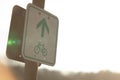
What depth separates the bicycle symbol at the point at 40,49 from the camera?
243 centimetres

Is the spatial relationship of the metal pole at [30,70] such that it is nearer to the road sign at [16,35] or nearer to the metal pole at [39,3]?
the road sign at [16,35]

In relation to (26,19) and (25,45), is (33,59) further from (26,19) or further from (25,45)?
(26,19)

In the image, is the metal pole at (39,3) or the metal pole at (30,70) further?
the metal pole at (39,3)

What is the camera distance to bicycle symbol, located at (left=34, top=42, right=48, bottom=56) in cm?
243

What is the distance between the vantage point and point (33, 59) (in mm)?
2363

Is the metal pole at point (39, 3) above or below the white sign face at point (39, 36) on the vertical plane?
above

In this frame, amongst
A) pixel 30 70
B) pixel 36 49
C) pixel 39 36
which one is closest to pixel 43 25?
pixel 39 36

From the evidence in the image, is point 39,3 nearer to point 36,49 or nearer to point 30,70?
point 36,49

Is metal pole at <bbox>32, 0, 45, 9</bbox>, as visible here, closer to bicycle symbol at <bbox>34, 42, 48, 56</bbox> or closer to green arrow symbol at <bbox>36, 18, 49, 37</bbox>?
green arrow symbol at <bbox>36, 18, 49, 37</bbox>

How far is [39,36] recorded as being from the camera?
8.13ft

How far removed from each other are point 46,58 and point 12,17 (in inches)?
15.4

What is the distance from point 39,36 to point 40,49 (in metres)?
0.10

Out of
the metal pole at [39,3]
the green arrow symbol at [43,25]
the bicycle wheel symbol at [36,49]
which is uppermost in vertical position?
the metal pole at [39,3]

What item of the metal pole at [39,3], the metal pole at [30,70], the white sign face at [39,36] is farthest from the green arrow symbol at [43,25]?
the metal pole at [30,70]
